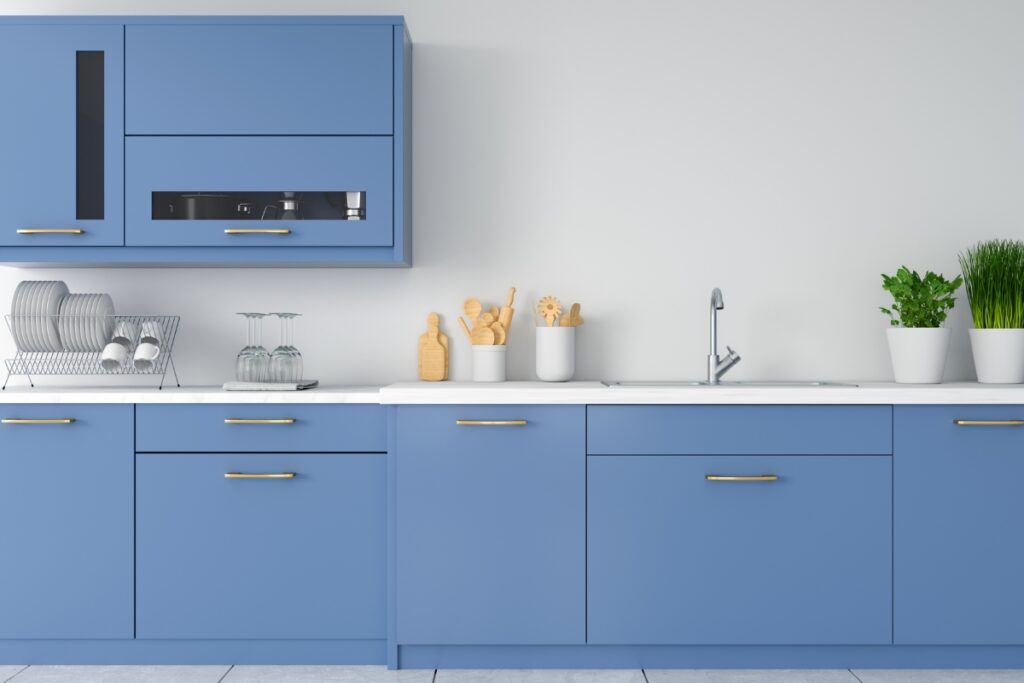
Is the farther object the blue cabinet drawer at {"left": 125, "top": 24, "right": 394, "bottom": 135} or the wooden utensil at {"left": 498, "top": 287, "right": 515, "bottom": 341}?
the wooden utensil at {"left": 498, "top": 287, "right": 515, "bottom": 341}

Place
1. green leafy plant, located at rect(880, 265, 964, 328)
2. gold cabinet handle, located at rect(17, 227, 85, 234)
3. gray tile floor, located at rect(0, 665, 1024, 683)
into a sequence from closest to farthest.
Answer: gray tile floor, located at rect(0, 665, 1024, 683) < gold cabinet handle, located at rect(17, 227, 85, 234) < green leafy plant, located at rect(880, 265, 964, 328)

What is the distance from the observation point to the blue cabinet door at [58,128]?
100 inches

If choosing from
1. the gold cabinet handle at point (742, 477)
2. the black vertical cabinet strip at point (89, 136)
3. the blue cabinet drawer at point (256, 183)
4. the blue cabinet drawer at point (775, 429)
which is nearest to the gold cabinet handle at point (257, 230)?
the blue cabinet drawer at point (256, 183)

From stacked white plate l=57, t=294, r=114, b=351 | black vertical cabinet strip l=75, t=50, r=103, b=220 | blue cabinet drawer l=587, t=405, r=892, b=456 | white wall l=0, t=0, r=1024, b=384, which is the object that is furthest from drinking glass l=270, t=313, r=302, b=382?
blue cabinet drawer l=587, t=405, r=892, b=456

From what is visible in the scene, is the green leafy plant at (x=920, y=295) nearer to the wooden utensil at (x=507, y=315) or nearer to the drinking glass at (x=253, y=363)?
the wooden utensil at (x=507, y=315)

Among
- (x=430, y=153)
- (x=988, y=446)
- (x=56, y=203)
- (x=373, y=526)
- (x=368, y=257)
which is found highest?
(x=430, y=153)

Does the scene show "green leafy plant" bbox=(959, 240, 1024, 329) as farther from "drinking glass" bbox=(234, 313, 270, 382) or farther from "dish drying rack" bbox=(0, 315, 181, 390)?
"dish drying rack" bbox=(0, 315, 181, 390)

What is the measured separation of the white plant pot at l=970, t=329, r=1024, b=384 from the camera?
8.53ft

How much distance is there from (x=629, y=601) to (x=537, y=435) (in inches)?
21.5

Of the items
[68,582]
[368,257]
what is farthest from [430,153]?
[68,582]

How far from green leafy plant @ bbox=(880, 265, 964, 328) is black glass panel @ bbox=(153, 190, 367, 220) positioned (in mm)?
1721

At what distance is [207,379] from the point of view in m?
2.91

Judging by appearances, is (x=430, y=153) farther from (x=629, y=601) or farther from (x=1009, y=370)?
(x=1009, y=370)

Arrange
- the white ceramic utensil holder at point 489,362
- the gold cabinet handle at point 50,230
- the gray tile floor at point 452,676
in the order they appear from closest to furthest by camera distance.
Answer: the gray tile floor at point 452,676 → the gold cabinet handle at point 50,230 → the white ceramic utensil holder at point 489,362
